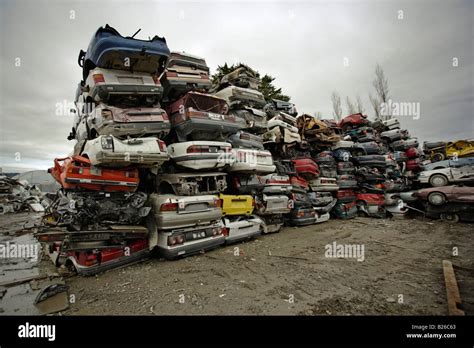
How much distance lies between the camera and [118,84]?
3826 millimetres

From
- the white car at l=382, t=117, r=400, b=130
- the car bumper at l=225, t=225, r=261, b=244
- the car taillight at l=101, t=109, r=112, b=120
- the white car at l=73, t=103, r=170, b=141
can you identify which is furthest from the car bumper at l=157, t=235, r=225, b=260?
the white car at l=382, t=117, r=400, b=130

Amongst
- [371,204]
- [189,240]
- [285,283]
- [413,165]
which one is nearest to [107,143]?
[189,240]

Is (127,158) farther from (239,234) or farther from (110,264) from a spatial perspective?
(239,234)

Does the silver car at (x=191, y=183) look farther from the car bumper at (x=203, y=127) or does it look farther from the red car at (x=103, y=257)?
the red car at (x=103, y=257)

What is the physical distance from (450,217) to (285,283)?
7350 millimetres

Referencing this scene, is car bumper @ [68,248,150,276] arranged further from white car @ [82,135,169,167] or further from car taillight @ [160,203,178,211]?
white car @ [82,135,169,167]

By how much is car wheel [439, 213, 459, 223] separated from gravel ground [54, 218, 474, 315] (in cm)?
278

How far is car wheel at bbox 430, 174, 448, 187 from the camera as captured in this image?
353 inches
